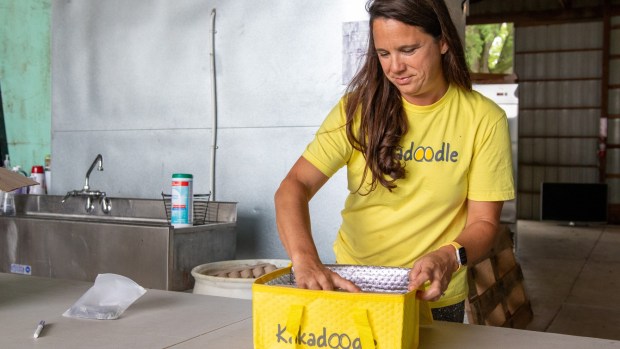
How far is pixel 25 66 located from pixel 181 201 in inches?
109

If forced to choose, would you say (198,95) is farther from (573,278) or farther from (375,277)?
(573,278)

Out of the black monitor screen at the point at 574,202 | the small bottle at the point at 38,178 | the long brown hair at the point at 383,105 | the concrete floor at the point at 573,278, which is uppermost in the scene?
the long brown hair at the point at 383,105

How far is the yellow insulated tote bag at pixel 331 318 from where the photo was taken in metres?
0.88

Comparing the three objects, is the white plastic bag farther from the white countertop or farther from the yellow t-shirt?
the yellow t-shirt

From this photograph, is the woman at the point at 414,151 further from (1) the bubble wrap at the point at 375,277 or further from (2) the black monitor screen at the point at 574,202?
(2) the black monitor screen at the point at 574,202

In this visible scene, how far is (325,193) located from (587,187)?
8.15 meters

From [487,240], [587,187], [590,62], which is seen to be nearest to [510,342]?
[487,240]

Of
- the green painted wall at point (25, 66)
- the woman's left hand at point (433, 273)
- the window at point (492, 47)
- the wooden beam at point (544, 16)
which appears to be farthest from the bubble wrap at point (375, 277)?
the window at point (492, 47)

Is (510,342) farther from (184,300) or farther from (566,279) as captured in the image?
(566,279)

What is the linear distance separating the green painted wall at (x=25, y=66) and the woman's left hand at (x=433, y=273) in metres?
4.10

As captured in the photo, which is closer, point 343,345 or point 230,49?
point 343,345

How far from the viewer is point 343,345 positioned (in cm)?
91

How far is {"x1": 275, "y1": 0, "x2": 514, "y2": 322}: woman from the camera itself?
1276 millimetres

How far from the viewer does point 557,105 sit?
35.4 ft
